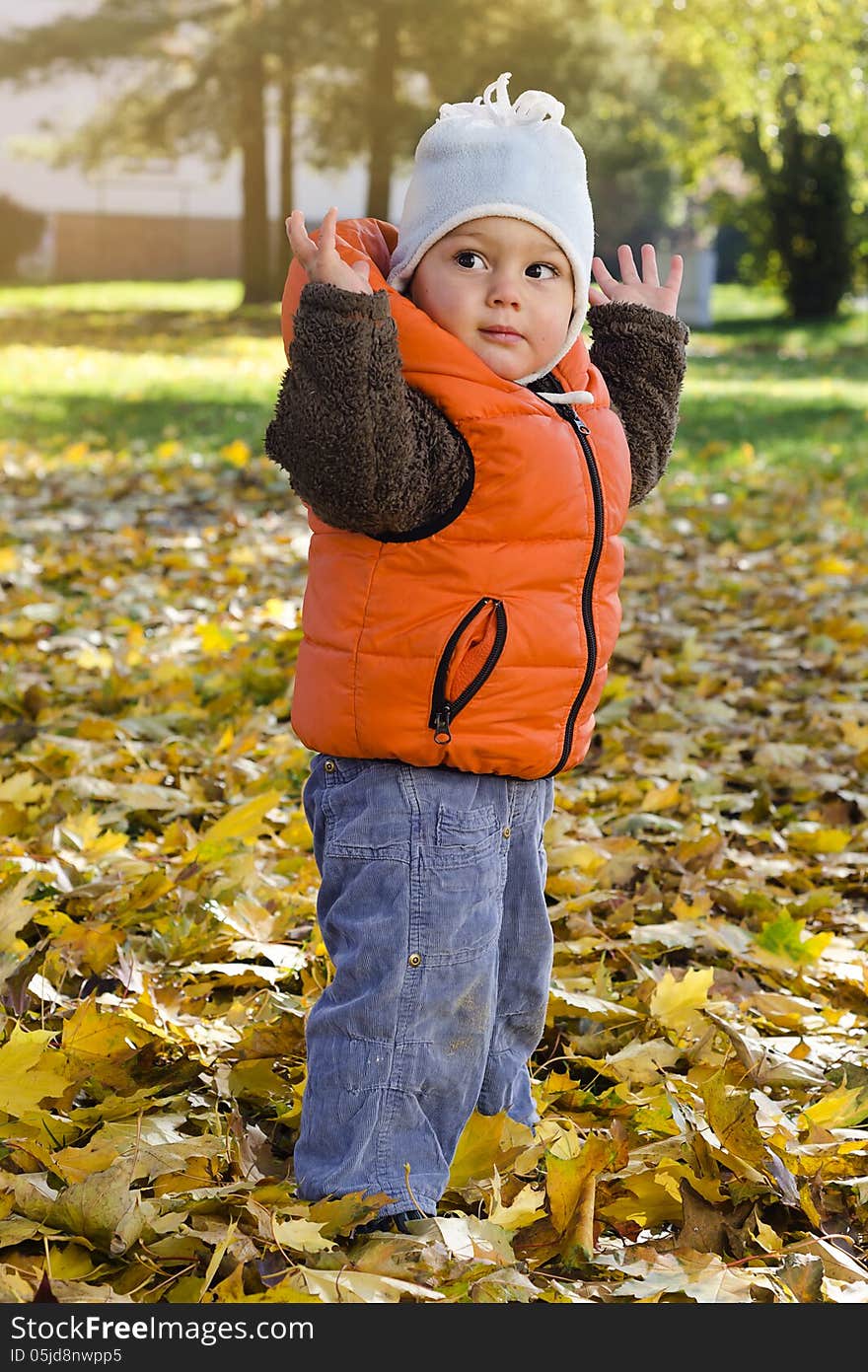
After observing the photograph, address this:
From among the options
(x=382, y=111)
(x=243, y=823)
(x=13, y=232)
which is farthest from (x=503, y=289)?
(x=13, y=232)

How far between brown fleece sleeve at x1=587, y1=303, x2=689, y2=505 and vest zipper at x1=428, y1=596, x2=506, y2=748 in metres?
0.47

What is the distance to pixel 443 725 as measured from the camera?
199cm

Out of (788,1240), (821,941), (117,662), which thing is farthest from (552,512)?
(117,662)

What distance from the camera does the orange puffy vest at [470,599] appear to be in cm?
197

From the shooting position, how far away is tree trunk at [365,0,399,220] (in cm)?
2184

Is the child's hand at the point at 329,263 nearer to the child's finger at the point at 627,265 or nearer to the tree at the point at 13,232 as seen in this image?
the child's finger at the point at 627,265

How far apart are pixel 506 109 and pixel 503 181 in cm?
13

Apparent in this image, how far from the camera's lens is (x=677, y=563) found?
6.70 m

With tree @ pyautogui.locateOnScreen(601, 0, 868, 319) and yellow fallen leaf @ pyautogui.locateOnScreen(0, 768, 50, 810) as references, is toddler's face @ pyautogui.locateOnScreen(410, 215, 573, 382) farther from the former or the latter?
tree @ pyautogui.locateOnScreen(601, 0, 868, 319)

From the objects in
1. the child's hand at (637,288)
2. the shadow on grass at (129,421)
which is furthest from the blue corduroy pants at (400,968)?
the shadow on grass at (129,421)

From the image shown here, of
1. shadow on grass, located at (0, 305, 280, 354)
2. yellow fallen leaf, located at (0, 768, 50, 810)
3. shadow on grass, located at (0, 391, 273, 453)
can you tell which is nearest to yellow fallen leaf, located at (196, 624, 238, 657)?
yellow fallen leaf, located at (0, 768, 50, 810)

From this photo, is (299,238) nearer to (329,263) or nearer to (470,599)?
(329,263)

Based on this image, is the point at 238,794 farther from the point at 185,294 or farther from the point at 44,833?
the point at 185,294

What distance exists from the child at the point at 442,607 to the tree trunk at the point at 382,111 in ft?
67.2
